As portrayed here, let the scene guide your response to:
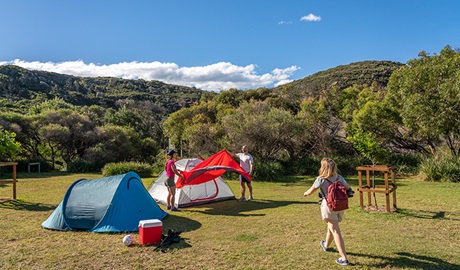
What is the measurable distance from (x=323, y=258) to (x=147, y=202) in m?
4.21

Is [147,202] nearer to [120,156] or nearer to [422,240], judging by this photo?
[422,240]

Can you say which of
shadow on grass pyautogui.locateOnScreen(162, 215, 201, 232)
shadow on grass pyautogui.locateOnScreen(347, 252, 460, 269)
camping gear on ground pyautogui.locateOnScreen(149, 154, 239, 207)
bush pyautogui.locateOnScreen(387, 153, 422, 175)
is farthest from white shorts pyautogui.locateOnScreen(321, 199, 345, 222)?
bush pyautogui.locateOnScreen(387, 153, 422, 175)

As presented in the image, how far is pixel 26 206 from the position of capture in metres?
9.88

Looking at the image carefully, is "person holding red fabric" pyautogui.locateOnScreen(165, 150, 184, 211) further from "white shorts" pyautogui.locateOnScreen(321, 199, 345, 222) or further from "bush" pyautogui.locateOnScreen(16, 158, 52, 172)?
"bush" pyautogui.locateOnScreen(16, 158, 52, 172)

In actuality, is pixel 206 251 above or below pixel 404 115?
below

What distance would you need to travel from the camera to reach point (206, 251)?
18.5 feet

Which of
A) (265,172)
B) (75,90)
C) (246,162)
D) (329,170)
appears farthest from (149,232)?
(75,90)

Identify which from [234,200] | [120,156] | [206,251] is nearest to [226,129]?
[234,200]

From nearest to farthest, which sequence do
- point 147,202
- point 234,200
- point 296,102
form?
point 147,202, point 234,200, point 296,102

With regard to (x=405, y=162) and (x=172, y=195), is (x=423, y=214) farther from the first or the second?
(x=405, y=162)

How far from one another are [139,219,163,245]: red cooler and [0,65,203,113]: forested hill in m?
46.0

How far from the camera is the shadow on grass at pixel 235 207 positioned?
29.1 feet

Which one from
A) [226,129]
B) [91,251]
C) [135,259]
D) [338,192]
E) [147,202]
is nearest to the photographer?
[338,192]

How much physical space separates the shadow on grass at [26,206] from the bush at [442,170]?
14933 millimetres
